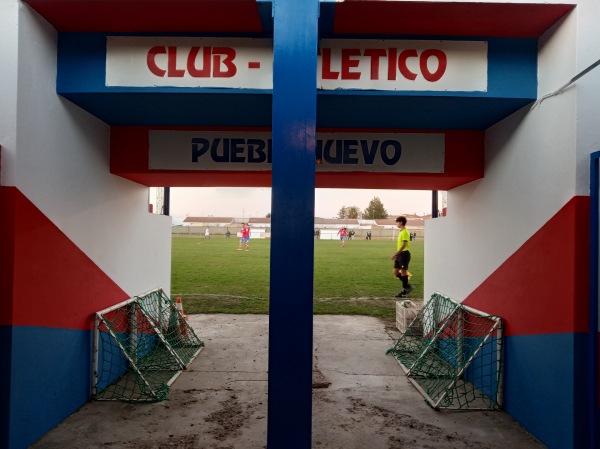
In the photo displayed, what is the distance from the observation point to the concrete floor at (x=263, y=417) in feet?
12.5

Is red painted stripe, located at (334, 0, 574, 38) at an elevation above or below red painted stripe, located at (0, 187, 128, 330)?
above

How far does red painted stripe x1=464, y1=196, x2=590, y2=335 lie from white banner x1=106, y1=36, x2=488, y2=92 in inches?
58.5

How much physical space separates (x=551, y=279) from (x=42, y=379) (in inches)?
184

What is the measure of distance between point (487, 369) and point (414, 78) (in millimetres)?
3405

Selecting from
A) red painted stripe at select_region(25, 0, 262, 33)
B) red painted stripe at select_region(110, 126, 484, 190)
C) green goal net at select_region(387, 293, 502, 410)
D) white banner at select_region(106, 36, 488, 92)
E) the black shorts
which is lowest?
green goal net at select_region(387, 293, 502, 410)

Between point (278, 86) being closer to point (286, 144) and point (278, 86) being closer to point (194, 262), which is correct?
point (286, 144)

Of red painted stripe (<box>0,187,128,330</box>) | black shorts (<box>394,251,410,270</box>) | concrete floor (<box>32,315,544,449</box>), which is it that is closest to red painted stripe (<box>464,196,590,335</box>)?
concrete floor (<box>32,315,544,449</box>)

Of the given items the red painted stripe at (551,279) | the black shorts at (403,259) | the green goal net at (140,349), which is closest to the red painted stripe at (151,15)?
the green goal net at (140,349)

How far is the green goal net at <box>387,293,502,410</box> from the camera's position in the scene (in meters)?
4.66

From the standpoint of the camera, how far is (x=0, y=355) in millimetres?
3361

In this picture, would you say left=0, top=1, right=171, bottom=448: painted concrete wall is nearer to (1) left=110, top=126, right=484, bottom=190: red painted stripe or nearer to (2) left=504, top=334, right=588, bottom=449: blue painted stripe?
(1) left=110, top=126, right=484, bottom=190: red painted stripe

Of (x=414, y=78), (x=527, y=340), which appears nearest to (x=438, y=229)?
(x=527, y=340)

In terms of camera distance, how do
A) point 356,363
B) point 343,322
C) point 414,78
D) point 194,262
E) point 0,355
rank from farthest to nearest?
point 194,262 → point 343,322 → point 356,363 → point 414,78 → point 0,355

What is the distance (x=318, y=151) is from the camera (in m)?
5.21
